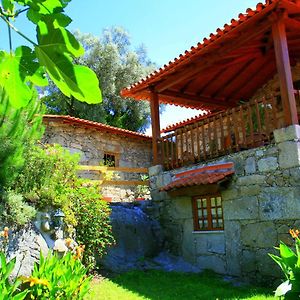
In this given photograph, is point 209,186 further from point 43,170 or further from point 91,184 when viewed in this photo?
point 43,170

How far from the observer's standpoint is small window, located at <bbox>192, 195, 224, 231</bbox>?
6.77 meters

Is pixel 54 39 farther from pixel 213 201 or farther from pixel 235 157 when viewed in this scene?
pixel 213 201

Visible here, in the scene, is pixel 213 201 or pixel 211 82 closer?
pixel 213 201

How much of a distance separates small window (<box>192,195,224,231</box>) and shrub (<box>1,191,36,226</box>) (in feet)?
11.1

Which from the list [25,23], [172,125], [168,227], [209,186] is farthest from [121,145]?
[25,23]

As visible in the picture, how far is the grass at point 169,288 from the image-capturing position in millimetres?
5234

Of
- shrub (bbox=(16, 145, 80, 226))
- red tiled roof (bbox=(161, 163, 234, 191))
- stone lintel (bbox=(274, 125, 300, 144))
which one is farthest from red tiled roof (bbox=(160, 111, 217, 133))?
shrub (bbox=(16, 145, 80, 226))

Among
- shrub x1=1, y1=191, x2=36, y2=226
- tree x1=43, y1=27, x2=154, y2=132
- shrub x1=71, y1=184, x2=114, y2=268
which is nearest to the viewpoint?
shrub x1=1, y1=191, x2=36, y2=226

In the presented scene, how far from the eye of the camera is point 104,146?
11.7 meters

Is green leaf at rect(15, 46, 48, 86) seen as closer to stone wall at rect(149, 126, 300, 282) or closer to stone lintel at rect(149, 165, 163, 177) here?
stone wall at rect(149, 126, 300, 282)

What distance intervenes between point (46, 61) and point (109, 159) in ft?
36.8

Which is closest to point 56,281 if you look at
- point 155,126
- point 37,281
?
point 37,281

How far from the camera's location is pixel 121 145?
40.1ft

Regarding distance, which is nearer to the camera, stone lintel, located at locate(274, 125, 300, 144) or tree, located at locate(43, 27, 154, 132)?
stone lintel, located at locate(274, 125, 300, 144)
